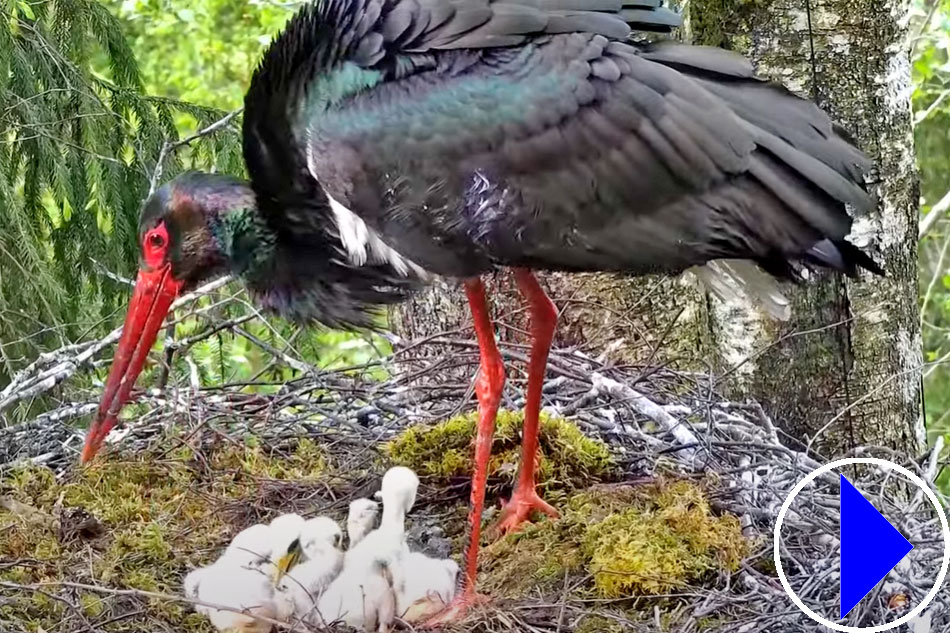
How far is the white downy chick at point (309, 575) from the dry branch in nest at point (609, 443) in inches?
12.6

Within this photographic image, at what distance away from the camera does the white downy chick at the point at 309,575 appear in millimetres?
2596

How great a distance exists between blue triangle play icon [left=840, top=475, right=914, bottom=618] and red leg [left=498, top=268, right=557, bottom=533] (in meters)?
0.78

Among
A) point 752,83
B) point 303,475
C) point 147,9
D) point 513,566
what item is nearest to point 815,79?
point 752,83

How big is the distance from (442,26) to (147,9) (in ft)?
16.5

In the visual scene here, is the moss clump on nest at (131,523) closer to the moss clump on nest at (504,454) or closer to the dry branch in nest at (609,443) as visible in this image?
the dry branch in nest at (609,443)

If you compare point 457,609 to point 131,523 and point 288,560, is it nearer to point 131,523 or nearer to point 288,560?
point 288,560

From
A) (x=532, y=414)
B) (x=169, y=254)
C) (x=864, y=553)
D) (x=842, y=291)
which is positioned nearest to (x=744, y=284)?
(x=842, y=291)

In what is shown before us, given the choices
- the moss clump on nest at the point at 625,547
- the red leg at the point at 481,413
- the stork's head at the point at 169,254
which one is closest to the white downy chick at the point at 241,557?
the red leg at the point at 481,413

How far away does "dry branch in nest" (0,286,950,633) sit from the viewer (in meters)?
2.60

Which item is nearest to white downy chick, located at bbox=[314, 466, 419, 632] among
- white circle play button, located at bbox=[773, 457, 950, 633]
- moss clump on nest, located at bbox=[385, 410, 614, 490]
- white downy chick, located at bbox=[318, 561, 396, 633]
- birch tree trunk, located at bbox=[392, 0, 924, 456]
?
white downy chick, located at bbox=[318, 561, 396, 633]

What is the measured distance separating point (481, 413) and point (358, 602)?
67 cm

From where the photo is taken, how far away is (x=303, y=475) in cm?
342

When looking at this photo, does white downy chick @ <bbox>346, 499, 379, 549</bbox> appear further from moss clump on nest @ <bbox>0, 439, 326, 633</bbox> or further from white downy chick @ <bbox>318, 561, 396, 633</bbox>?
moss clump on nest @ <bbox>0, 439, 326, 633</bbox>

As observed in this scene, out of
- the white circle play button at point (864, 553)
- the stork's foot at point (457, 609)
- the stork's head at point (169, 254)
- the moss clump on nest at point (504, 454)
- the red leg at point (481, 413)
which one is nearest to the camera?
the white circle play button at point (864, 553)
